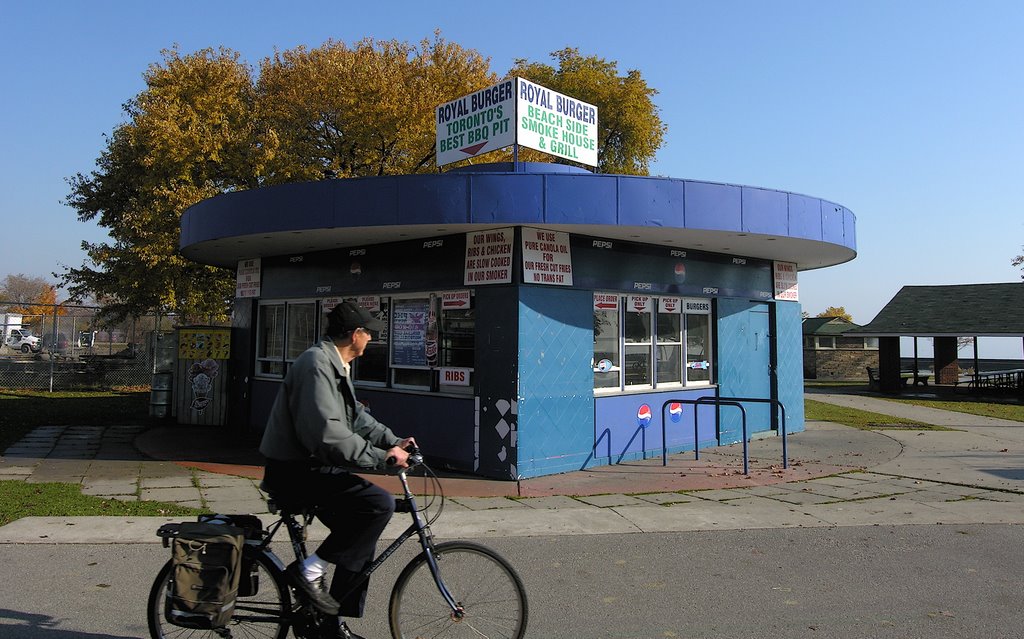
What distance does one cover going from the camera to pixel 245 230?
34.2 ft

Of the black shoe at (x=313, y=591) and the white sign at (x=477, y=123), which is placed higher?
the white sign at (x=477, y=123)

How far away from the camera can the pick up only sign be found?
34.7 ft

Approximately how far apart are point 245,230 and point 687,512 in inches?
273

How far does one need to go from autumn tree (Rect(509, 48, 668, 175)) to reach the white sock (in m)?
32.6

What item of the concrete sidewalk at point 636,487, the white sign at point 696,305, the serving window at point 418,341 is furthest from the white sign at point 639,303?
the serving window at point 418,341

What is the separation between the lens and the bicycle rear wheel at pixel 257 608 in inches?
144

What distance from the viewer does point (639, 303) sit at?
11.0 metres

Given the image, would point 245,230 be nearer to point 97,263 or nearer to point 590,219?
point 590,219

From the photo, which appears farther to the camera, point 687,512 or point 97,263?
point 97,263

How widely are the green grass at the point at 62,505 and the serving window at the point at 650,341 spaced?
5661mm

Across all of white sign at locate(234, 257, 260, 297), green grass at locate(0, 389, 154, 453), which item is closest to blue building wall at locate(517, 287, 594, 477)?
white sign at locate(234, 257, 260, 297)

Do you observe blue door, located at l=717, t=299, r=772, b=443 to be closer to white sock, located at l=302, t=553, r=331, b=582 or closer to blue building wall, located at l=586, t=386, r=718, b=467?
blue building wall, located at l=586, t=386, r=718, b=467

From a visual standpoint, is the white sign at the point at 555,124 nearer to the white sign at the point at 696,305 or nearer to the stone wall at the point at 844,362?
the white sign at the point at 696,305

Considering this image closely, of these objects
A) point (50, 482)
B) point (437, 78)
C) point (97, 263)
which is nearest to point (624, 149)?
point (437, 78)
